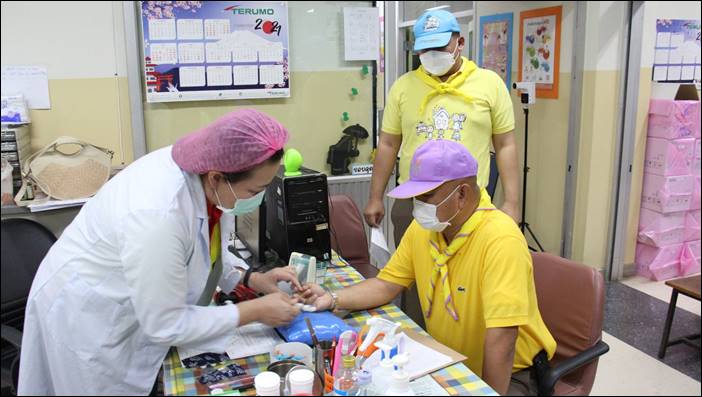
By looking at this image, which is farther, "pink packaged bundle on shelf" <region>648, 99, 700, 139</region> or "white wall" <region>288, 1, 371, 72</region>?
"pink packaged bundle on shelf" <region>648, 99, 700, 139</region>

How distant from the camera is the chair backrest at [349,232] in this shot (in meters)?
2.45

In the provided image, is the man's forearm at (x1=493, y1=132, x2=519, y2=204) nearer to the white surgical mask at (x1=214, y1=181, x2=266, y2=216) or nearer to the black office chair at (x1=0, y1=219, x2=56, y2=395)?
the white surgical mask at (x1=214, y1=181, x2=266, y2=216)

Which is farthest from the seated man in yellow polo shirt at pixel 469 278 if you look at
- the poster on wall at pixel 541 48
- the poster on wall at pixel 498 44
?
the poster on wall at pixel 498 44

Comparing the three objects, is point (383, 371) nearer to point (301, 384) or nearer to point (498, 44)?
point (301, 384)

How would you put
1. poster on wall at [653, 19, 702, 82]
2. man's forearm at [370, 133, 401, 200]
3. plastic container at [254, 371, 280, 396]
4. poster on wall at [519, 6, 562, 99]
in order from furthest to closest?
poster on wall at [519, 6, 562, 99] < poster on wall at [653, 19, 702, 82] < man's forearm at [370, 133, 401, 200] < plastic container at [254, 371, 280, 396]

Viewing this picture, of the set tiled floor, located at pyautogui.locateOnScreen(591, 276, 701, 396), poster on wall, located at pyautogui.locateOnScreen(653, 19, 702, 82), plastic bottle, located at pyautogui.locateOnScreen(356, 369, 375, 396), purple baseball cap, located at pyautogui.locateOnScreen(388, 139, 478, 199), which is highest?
poster on wall, located at pyautogui.locateOnScreen(653, 19, 702, 82)

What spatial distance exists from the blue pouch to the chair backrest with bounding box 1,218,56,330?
0.71 metres

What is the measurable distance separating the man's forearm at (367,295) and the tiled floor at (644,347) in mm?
595

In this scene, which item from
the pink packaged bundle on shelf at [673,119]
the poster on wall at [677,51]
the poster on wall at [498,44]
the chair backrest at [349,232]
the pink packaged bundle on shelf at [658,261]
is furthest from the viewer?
the poster on wall at [498,44]

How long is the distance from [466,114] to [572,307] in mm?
826

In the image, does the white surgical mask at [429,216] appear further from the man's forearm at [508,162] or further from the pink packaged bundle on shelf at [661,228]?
the pink packaged bundle on shelf at [661,228]

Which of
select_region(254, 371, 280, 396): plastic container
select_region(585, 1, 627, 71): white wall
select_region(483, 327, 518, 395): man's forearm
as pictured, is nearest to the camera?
select_region(254, 371, 280, 396): plastic container

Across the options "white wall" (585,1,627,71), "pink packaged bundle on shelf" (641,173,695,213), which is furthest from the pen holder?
"white wall" (585,1,627,71)

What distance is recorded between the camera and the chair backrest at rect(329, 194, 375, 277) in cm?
245
